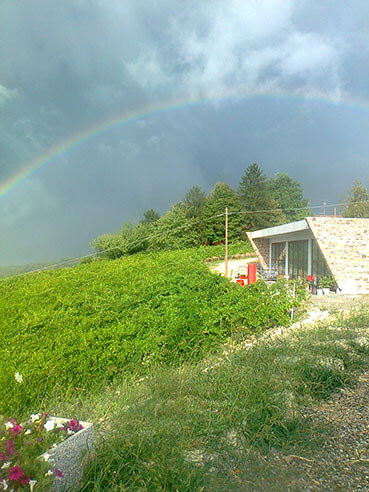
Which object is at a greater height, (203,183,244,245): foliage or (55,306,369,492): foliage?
(203,183,244,245): foliage

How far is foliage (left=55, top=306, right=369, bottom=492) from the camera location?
2043 millimetres

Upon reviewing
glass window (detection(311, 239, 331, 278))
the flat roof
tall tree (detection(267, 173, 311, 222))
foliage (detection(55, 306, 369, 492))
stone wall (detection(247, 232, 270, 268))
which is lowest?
foliage (detection(55, 306, 369, 492))

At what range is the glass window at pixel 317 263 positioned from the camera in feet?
52.4

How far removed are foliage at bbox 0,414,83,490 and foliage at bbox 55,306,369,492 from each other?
0.92 feet

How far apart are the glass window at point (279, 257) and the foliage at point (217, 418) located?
707 inches

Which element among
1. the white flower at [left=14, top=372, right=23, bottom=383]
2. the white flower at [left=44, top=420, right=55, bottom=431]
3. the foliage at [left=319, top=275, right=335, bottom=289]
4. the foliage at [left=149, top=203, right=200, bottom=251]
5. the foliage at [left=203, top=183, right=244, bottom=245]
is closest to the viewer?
the white flower at [left=44, top=420, right=55, bottom=431]

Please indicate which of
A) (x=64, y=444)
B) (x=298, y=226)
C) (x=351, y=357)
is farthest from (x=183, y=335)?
(x=298, y=226)

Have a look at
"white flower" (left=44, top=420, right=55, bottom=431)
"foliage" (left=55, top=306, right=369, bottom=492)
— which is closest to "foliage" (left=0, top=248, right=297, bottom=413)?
"foliage" (left=55, top=306, right=369, bottom=492)

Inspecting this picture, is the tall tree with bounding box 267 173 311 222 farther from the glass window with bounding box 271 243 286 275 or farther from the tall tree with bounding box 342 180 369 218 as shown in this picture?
the glass window with bounding box 271 243 286 275

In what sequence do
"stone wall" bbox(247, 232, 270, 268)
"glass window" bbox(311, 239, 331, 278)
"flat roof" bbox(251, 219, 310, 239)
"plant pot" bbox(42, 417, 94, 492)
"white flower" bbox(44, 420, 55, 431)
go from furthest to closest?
"stone wall" bbox(247, 232, 270, 268)
"glass window" bbox(311, 239, 331, 278)
"flat roof" bbox(251, 219, 310, 239)
"white flower" bbox(44, 420, 55, 431)
"plant pot" bbox(42, 417, 94, 492)

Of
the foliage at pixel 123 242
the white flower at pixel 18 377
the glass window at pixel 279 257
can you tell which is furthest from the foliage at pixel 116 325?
the foliage at pixel 123 242

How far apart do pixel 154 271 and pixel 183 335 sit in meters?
4.40

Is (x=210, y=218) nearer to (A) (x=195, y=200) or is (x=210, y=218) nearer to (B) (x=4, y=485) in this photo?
(A) (x=195, y=200)

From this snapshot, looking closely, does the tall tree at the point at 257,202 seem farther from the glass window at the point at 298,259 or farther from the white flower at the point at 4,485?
the white flower at the point at 4,485
